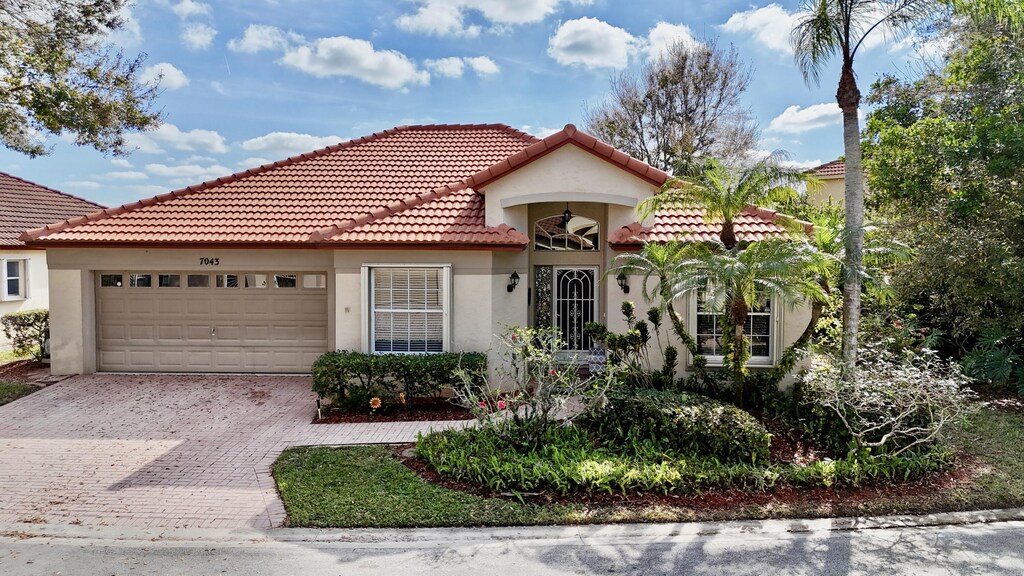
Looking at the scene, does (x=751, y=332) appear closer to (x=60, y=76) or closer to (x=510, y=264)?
(x=510, y=264)

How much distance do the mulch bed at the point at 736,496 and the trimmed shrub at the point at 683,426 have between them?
733mm

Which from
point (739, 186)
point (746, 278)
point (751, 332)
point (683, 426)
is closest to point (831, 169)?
point (751, 332)

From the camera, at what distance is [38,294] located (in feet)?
65.7

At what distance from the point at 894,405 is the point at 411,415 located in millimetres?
7663

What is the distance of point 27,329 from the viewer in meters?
15.2

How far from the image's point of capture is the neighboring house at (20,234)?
18.8m

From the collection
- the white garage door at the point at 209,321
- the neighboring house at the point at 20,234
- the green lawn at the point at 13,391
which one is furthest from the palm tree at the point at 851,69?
the neighboring house at the point at 20,234

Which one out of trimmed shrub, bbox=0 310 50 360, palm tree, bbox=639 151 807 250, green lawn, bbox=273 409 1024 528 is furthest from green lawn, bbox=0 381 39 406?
palm tree, bbox=639 151 807 250

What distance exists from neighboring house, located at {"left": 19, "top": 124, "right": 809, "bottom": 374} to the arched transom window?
24 millimetres

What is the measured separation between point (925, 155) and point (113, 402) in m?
18.7

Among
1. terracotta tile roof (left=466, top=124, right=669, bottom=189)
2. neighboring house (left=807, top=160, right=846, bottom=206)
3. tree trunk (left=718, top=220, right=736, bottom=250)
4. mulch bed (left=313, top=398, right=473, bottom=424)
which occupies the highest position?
neighboring house (left=807, top=160, right=846, bottom=206)

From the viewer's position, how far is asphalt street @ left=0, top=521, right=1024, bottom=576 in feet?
18.2

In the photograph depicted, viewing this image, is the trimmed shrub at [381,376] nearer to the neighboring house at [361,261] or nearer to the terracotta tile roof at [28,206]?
the neighboring house at [361,261]

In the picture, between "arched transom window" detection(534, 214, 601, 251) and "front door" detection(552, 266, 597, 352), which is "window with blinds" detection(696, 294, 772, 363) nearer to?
"front door" detection(552, 266, 597, 352)
